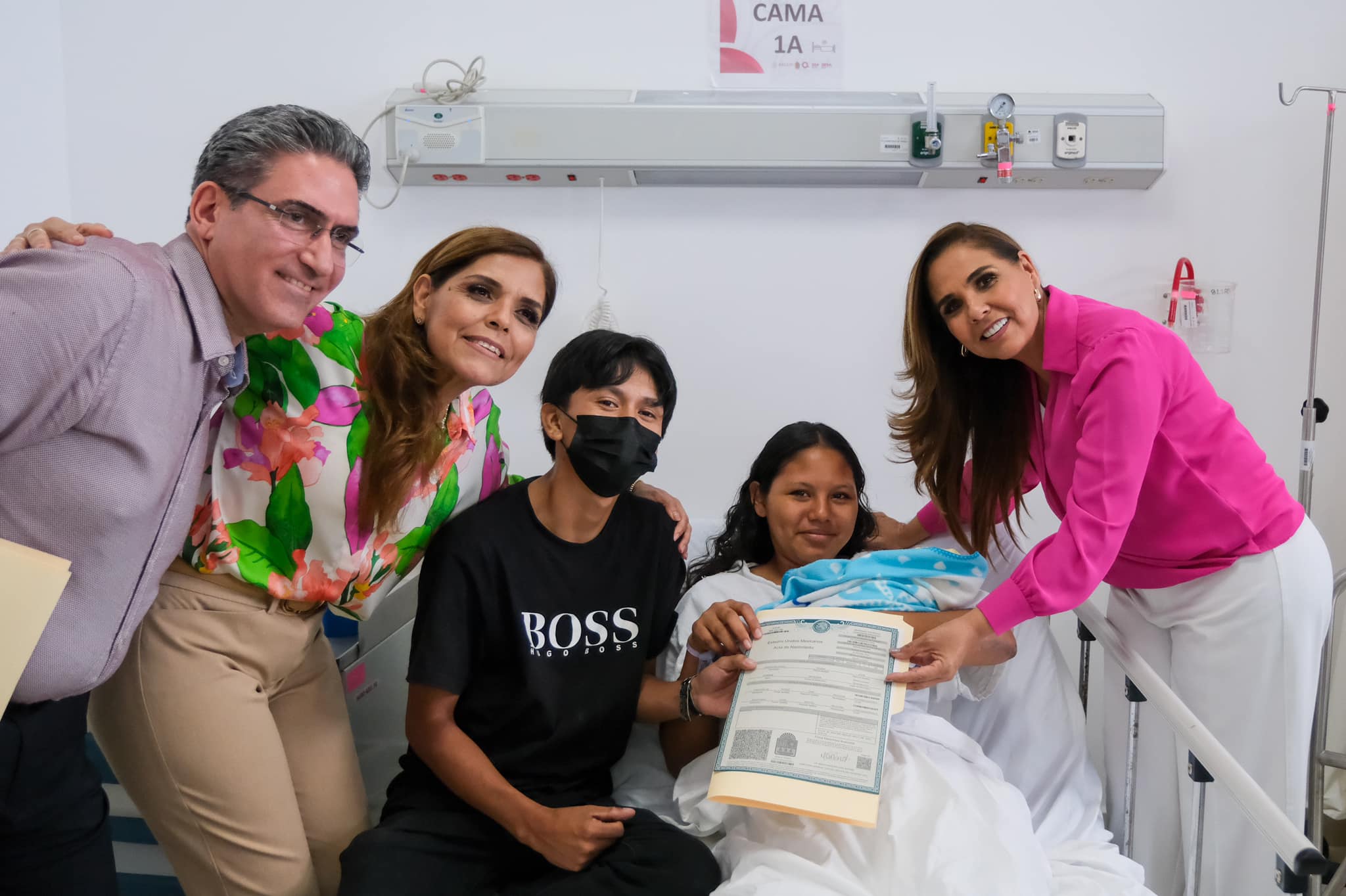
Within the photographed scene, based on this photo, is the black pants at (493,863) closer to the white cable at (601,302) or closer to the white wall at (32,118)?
the white cable at (601,302)

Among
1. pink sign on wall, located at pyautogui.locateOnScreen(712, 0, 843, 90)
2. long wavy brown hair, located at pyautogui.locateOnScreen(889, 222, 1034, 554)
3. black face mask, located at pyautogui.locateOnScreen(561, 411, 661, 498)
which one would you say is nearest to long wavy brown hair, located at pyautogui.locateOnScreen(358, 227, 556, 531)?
black face mask, located at pyautogui.locateOnScreen(561, 411, 661, 498)

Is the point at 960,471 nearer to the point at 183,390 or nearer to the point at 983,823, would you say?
the point at 983,823

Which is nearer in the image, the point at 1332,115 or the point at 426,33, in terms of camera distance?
the point at 1332,115

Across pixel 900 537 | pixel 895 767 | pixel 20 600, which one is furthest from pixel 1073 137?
pixel 20 600

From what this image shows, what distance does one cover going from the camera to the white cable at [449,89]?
2.91m

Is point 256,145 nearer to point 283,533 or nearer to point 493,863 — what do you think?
point 283,533

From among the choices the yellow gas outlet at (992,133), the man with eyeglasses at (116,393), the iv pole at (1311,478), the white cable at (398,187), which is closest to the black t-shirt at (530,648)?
the man with eyeglasses at (116,393)

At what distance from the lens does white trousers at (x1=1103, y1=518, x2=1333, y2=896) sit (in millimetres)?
1932

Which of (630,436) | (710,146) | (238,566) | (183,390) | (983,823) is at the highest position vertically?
(710,146)

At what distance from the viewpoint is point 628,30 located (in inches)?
119

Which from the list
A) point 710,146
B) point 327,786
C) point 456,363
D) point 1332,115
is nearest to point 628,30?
point 710,146

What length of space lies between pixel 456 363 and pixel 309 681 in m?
0.77

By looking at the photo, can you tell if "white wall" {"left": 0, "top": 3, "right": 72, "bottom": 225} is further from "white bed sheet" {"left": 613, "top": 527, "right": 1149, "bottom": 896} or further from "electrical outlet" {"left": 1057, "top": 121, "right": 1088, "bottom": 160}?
"electrical outlet" {"left": 1057, "top": 121, "right": 1088, "bottom": 160}

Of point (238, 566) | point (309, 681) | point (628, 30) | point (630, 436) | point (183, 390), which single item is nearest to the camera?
point (183, 390)
